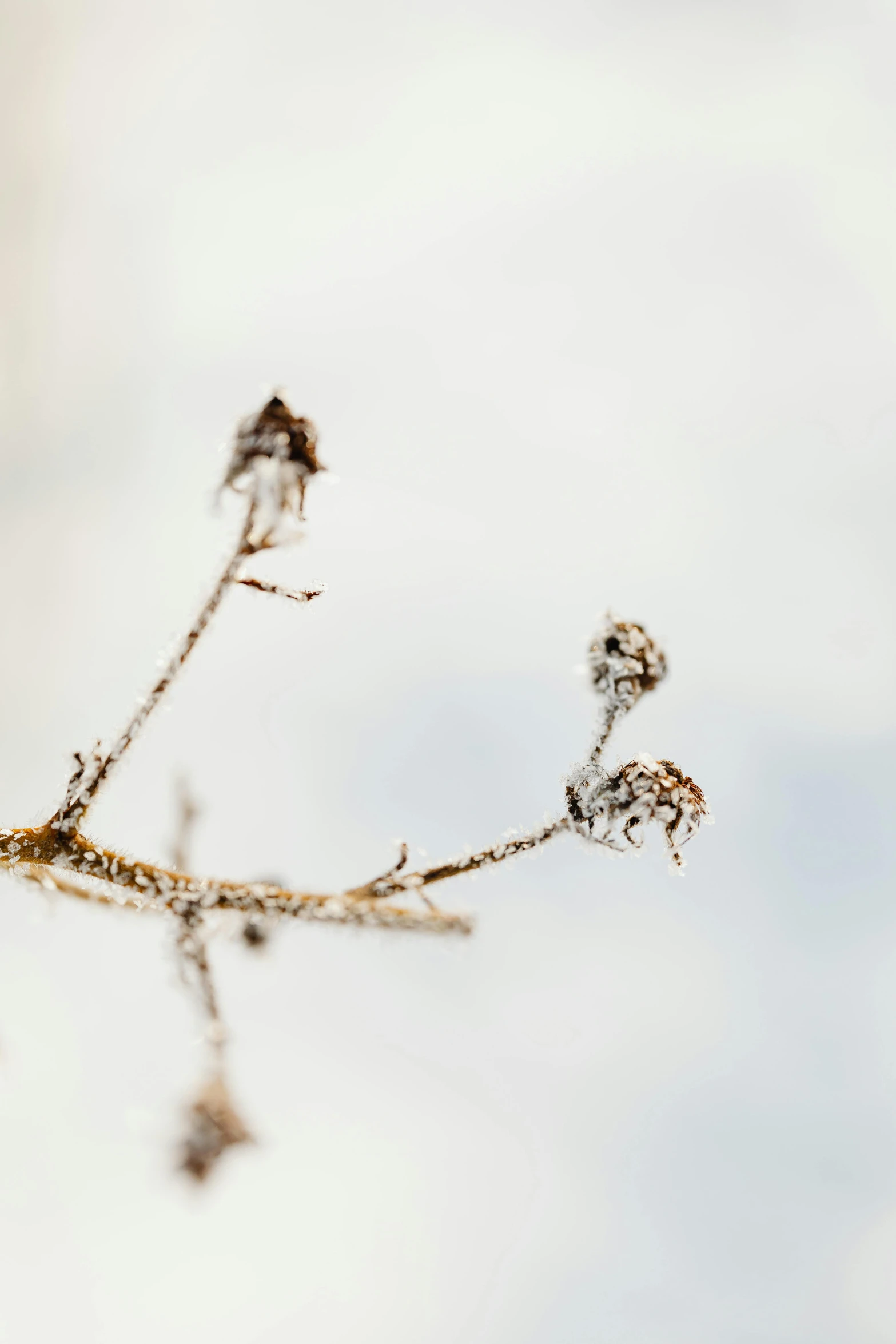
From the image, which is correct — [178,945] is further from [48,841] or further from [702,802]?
[702,802]

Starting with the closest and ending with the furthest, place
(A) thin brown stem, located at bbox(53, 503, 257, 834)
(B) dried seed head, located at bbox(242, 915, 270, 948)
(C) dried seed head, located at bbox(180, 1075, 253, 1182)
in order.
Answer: (C) dried seed head, located at bbox(180, 1075, 253, 1182) → (A) thin brown stem, located at bbox(53, 503, 257, 834) → (B) dried seed head, located at bbox(242, 915, 270, 948)

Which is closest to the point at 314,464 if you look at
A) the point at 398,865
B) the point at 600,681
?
the point at 600,681

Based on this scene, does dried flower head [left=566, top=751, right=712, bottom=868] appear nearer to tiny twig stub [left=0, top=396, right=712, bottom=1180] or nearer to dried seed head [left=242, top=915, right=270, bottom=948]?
tiny twig stub [left=0, top=396, right=712, bottom=1180]

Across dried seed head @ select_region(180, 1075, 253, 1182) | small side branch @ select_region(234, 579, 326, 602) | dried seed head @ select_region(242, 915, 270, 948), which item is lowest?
dried seed head @ select_region(180, 1075, 253, 1182)

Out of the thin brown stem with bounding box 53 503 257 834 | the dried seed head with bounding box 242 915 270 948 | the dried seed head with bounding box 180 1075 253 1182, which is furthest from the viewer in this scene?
the dried seed head with bounding box 242 915 270 948

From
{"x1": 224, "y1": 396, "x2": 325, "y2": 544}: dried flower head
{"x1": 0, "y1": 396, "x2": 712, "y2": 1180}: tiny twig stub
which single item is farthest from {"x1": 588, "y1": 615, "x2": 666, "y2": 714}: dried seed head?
{"x1": 224, "y1": 396, "x2": 325, "y2": 544}: dried flower head

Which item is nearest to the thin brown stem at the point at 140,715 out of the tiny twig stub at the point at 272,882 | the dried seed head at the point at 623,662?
the tiny twig stub at the point at 272,882

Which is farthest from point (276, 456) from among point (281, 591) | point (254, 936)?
point (254, 936)
